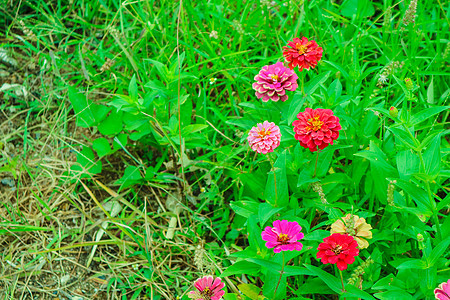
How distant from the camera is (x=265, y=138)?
1726mm

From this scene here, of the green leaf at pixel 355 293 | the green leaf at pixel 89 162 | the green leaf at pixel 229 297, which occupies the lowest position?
the green leaf at pixel 229 297

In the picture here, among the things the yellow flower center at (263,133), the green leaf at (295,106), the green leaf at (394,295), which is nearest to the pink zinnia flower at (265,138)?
the yellow flower center at (263,133)

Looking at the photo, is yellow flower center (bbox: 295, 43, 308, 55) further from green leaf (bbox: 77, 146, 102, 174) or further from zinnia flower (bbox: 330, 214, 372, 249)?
green leaf (bbox: 77, 146, 102, 174)

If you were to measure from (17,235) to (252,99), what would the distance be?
1576 millimetres

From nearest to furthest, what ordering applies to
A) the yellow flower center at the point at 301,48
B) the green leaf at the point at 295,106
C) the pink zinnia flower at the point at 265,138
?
the pink zinnia flower at the point at 265,138, the yellow flower center at the point at 301,48, the green leaf at the point at 295,106

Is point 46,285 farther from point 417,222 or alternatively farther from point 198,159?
point 417,222

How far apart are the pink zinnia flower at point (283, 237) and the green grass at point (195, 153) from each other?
0.20 metres

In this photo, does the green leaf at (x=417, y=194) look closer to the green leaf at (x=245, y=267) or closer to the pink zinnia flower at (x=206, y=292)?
the green leaf at (x=245, y=267)

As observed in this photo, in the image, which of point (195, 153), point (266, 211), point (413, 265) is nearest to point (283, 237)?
point (266, 211)

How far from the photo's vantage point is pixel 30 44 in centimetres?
297

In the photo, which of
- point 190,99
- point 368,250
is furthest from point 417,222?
point 190,99

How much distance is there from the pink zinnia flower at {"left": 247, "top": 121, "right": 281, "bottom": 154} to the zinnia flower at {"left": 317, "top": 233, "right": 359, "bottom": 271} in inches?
16.9

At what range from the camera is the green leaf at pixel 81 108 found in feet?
8.30

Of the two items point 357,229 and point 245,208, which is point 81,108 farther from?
point 357,229
